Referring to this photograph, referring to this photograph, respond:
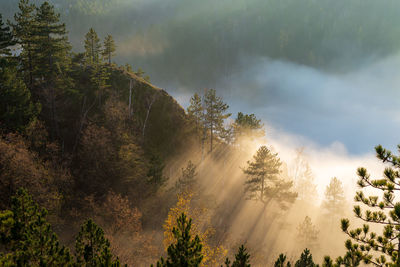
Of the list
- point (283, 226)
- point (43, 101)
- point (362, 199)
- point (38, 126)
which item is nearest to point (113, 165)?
point (38, 126)

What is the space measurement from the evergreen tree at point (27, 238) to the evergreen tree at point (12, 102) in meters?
23.4

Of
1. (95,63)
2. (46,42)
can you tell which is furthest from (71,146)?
(95,63)

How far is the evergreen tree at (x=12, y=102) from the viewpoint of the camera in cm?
2727

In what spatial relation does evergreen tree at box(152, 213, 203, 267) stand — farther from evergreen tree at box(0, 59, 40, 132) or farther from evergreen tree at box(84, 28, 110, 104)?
evergreen tree at box(84, 28, 110, 104)

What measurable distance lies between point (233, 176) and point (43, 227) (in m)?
51.6

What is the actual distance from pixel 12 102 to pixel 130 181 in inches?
788

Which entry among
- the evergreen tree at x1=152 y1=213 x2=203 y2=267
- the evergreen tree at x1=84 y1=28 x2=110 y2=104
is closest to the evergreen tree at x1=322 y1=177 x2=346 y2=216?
the evergreen tree at x1=152 y1=213 x2=203 y2=267

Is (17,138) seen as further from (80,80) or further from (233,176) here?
(233,176)

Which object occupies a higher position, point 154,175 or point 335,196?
point 335,196

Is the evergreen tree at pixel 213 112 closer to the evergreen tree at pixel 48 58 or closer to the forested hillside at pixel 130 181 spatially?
the forested hillside at pixel 130 181

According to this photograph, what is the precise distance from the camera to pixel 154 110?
53.5 metres

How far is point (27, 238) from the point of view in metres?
10.1

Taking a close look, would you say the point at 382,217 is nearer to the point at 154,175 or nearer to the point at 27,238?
the point at 27,238

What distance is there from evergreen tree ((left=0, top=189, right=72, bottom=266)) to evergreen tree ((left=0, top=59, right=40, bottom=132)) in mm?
23442
